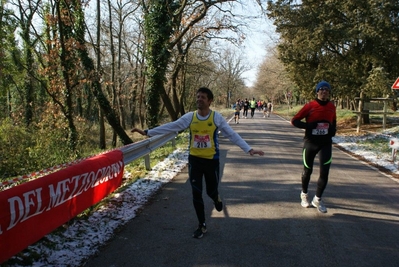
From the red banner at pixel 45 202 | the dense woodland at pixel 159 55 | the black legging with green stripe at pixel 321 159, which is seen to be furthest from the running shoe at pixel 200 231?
the dense woodland at pixel 159 55

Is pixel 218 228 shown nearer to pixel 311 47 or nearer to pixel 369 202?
pixel 369 202

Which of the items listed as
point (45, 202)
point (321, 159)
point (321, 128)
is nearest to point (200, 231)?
point (45, 202)

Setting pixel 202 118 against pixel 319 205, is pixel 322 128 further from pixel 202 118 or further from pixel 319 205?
pixel 202 118

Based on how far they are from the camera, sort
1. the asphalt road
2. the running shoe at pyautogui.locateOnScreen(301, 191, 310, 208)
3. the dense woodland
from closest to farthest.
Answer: the asphalt road, the running shoe at pyautogui.locateOnScreen(301, 191, 310, 208), the dense woodland

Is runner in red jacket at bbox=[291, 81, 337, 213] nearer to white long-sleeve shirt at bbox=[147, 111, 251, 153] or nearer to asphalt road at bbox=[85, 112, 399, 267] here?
asphalt road at bbox=[85, 112, 399, 267]

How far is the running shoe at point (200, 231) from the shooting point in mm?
4219

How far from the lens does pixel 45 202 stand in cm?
361

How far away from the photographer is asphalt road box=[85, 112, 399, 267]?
3.67m

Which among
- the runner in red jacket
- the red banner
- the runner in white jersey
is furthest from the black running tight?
the runner in red jacket

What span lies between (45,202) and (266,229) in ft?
9.16

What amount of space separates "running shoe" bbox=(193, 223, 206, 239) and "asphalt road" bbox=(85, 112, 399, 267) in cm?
7

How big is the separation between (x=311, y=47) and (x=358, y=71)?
10.3 ft

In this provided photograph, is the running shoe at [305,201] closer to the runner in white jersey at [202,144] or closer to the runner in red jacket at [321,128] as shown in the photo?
the runner in red jacket at [321,128]

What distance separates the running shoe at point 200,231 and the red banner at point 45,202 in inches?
62.7
